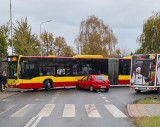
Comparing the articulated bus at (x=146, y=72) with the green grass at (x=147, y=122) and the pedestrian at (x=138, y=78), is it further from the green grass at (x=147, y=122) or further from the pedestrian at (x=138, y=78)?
the green grass at (x=147, y=122)

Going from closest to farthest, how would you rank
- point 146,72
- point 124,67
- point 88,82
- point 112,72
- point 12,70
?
point 146,72
point 12,70
point 88,82
point 112,72
point 124,67

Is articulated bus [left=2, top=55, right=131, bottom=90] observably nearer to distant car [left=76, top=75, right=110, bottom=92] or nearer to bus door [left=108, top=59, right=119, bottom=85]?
bus door [left=108, top=59, right=119, bottom=85]

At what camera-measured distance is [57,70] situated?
37.5m

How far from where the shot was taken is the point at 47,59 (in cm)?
3697

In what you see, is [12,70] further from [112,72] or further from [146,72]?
[112,72]

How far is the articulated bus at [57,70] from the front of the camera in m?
34.8

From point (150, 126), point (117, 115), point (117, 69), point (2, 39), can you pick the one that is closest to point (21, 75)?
point (2, 39)

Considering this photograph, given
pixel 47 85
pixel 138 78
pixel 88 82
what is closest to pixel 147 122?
pixel 138 78

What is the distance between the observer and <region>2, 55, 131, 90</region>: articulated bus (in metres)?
34.8

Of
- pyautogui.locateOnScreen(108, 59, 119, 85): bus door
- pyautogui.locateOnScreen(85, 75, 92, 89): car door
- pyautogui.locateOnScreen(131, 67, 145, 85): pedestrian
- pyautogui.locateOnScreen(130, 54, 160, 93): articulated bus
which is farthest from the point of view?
pyautogui.locateOnScreen(108, 59, 119, 85): bus door

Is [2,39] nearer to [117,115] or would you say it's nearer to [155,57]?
[155,57]

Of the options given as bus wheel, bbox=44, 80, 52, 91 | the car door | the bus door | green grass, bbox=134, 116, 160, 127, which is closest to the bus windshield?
bus wheel, bbox=44, 80, 52, 91

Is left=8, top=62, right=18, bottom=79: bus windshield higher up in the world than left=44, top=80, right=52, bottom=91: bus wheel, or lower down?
higher up

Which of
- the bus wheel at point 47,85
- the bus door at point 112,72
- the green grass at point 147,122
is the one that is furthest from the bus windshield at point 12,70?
the green grass at point 147,122
